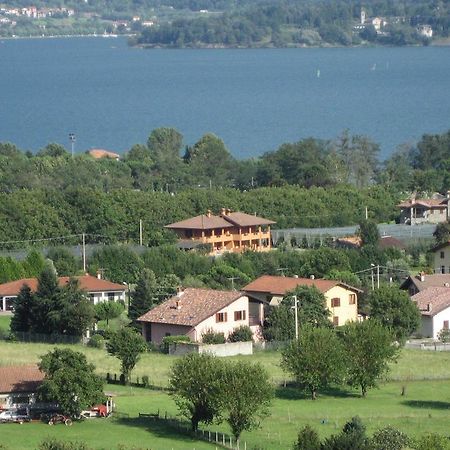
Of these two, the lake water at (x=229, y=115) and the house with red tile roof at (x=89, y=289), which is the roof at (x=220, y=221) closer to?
the house with red tile roof at (x=89, y=289)

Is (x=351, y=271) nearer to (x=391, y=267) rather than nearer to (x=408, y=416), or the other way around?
(x=391, y=267)

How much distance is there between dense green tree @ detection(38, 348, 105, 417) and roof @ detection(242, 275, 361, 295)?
41.8ft

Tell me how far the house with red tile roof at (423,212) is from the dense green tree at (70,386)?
3619 cm

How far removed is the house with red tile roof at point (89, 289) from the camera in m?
45.0

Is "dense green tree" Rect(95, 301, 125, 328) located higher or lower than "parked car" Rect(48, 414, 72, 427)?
higher

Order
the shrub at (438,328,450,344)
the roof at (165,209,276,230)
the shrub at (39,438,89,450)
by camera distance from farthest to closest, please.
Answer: the roof at (165,209,276,230) → the shrub at (438,328,450,344) → the shrub at (39,438,89,450)

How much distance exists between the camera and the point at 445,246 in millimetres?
51906

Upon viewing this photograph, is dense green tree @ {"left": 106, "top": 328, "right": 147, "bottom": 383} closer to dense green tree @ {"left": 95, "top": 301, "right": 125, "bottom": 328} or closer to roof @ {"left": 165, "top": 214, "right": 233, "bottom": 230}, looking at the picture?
dense green tree @ {"left": 95, "top": 301, "right": 125, "bottom": 328}

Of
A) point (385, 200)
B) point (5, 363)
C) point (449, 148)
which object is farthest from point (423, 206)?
point (5, 363)

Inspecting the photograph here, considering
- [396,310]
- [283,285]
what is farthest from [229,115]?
[396,310]

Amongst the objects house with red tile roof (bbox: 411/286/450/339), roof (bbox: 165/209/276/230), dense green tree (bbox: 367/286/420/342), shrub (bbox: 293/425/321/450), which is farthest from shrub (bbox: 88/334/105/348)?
roof (bbox: 165/209/276/230)

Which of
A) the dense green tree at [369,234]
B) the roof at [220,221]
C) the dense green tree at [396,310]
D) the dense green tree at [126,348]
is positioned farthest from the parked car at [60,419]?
the roof at [220,221]

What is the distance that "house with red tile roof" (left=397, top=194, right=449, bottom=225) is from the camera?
6588 centimetres

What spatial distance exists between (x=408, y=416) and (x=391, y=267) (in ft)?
67.9
